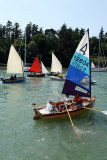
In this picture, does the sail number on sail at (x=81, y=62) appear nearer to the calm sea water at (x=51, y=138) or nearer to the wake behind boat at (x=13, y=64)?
the calm sea water at (x=51, y=138)

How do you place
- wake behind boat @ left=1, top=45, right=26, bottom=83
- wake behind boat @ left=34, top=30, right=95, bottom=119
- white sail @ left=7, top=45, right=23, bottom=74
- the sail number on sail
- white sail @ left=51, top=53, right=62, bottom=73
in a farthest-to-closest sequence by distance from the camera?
white sail @ left=51, top=53, right=62, bottom=73, white sail @ left=7, top=45, right=23, bottom=74, wake behind boat @ left=1, top=45, right=26, bottom=83, the sail number on sail, wake behind boat @ left=34, top=30, right=95, bottom=119

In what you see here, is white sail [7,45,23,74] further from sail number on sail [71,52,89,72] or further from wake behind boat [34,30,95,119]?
sail number on sail [71,52,89,72]

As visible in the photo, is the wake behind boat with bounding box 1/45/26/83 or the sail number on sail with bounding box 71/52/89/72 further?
the wake behind boat with bounding box 1/45/26/83

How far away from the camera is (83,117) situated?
59.3 ft

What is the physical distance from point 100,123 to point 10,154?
338 inches

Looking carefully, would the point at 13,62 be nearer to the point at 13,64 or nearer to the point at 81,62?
the point at 13,64

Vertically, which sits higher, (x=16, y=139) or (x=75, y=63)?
(x=75, y=63)

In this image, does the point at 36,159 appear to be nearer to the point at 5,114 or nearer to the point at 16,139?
the point at 16,139

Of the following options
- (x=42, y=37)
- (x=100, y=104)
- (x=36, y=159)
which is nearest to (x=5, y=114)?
(x=36, y=159)

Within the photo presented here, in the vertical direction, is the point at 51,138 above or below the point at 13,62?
below

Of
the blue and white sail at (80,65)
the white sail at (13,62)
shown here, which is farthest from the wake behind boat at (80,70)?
the white sail at (13,62)

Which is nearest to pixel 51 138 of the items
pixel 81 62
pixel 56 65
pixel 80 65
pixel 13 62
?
pixel 80 65

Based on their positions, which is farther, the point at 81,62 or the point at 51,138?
the point at 81,62

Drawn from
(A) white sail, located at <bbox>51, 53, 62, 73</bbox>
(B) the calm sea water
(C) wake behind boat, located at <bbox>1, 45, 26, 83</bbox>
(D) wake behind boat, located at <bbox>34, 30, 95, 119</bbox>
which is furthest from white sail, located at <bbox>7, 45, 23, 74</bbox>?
(D) wake behind boat, located at <bbox>34, 30, 95, 119</bbox>
